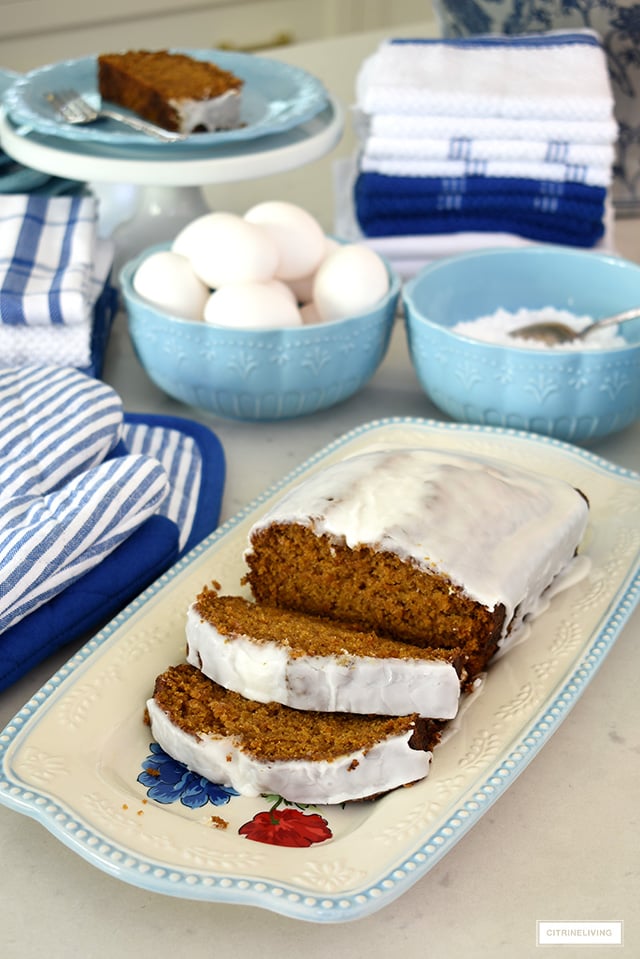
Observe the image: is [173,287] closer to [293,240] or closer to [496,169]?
[293,240]

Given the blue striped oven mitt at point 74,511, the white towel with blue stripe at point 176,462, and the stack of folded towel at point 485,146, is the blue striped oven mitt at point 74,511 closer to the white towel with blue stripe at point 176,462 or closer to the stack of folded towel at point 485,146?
the white towel with blue stripe at point 176,462

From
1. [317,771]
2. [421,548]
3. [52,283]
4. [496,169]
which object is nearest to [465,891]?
[317,771]

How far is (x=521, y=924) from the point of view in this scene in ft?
2.26

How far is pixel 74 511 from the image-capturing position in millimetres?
888

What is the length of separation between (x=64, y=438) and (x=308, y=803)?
43 cm

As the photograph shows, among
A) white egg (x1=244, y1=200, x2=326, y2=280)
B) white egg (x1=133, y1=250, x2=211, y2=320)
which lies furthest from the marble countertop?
white egg (x1=244, y1=200, x2=326, y2=280)

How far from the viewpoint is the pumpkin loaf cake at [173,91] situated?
143cm

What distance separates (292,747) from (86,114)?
39.1 inches

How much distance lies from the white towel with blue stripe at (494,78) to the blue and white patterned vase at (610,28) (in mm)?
52

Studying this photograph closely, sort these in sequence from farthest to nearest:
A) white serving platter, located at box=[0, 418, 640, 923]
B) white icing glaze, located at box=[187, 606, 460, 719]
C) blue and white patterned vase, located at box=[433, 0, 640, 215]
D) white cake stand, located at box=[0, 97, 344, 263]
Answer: blue and white patterned vase, located at box=[433, 0, 640, 215]
white cake stand, located at box=[0, 97, 344, 263]
white icing glaze, located at box=[187, 606, 460, 719]
white serving platter, located at box=[0, 418, 640, 923]

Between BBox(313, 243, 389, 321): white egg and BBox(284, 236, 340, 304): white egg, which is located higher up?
BBox(313, 243, 389, 321): white egg

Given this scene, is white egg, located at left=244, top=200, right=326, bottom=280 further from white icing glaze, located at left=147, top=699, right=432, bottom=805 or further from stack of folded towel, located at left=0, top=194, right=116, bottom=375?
white icing glaze, located at left=147, top=699, right=432, bottom=805

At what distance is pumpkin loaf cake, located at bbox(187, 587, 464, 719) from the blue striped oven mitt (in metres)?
0.14

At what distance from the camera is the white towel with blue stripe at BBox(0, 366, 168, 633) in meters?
0.86
